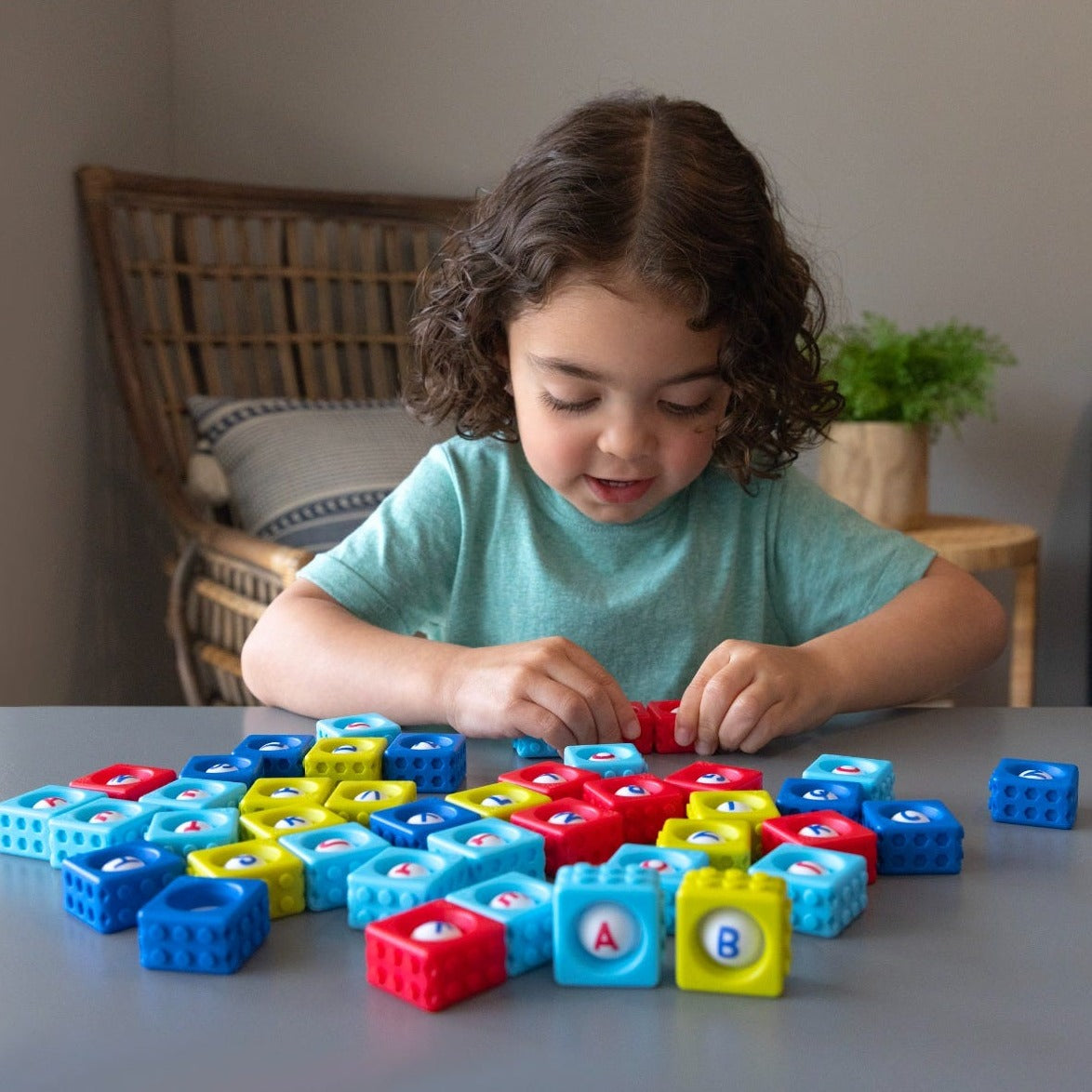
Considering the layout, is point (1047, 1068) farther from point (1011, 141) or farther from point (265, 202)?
point (1011, 141)

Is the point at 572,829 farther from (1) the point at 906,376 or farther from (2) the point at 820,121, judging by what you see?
(2) the point at 820,121

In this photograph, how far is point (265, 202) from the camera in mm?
2225

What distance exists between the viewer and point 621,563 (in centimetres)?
116

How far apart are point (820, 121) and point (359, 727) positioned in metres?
1.92

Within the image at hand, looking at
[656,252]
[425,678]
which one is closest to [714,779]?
[425,678]

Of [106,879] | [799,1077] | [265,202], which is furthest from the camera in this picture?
[265,202]

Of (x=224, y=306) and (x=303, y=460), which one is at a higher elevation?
(x=224, y=306)

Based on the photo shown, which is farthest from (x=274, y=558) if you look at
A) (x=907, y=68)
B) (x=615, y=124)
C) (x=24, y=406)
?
(x=907, y=68)

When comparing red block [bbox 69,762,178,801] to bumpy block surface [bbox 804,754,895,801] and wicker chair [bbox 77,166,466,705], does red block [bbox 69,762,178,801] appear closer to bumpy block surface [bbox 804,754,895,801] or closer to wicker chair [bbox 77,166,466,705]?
bumpy block surface [bbox 804,754,895,801]

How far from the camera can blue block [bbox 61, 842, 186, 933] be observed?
0.51m

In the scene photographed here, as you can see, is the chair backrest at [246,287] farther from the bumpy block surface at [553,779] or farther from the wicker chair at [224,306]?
the bumpy block surface at [553,779]

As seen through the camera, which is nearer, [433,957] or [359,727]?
[433,957]

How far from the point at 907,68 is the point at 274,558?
1475mm

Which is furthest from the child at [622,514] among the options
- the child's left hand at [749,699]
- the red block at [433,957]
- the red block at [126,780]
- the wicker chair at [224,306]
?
the wicker chair at [224,306]
